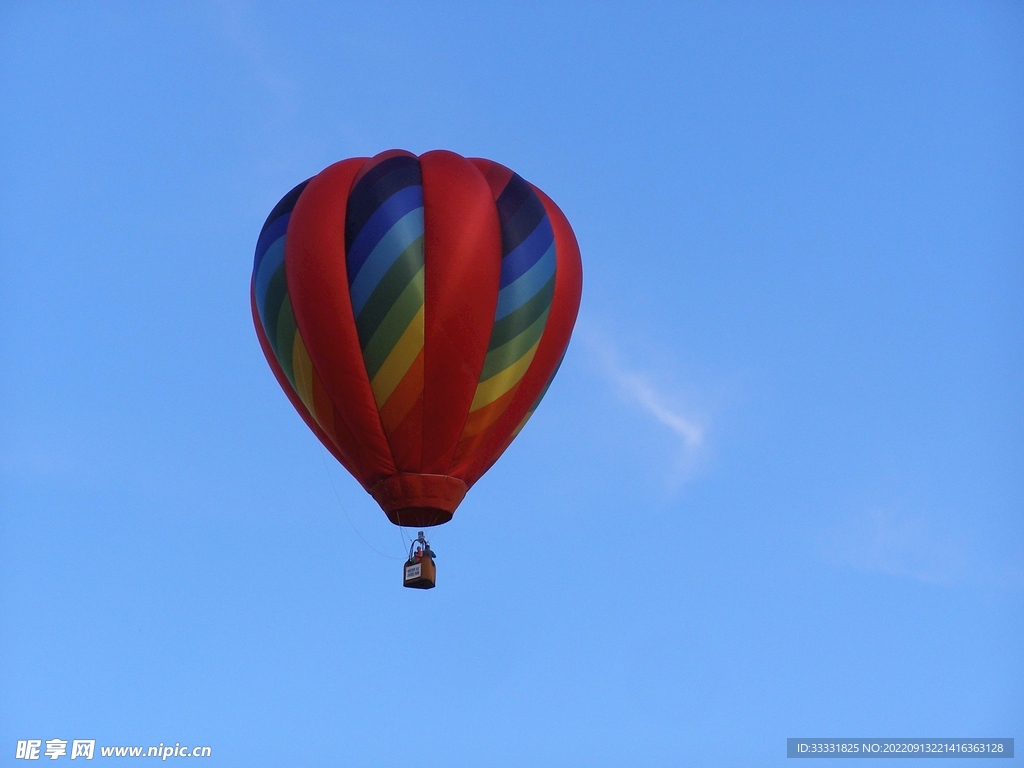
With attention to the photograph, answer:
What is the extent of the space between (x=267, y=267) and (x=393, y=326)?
2.06 metres

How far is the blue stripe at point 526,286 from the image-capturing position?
76.7ft

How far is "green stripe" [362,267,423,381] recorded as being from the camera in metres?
22.9

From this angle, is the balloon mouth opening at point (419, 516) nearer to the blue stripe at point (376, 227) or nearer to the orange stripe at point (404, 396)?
the orange stripe at point (404, 396)

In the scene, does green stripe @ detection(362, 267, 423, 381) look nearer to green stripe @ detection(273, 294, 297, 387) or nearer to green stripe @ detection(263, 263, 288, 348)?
green stripe @ detection(273, 294, 297, 387)

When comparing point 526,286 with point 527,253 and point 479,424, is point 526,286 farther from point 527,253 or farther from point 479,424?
point 479,424

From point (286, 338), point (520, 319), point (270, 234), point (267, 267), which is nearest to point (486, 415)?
point (520, 319)

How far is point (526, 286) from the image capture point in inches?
929

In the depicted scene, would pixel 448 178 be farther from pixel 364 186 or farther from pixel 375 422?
pixel 375 422

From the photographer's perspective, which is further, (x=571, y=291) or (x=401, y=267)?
(x=571, y=291)

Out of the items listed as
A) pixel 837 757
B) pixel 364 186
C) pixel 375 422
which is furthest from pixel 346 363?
pixel 837 757

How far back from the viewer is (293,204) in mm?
24062

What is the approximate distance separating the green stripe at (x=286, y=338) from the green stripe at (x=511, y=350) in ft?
7.79

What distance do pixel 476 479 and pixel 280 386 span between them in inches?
111

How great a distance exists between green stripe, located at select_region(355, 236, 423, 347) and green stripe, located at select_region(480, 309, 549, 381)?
1361mm
